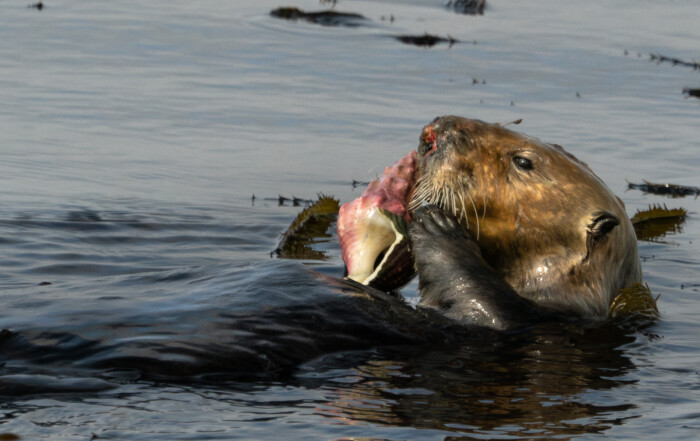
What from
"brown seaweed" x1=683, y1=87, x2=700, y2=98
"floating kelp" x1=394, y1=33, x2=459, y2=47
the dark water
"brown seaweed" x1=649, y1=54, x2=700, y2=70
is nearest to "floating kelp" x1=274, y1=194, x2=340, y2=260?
the dark water

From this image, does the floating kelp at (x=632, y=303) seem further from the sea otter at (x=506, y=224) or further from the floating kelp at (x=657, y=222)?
the floating kelp at (x=657, y=222)

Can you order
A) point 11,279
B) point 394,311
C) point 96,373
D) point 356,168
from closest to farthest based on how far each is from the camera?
point 96,373, point 394,311, point 11,279, point 356,168

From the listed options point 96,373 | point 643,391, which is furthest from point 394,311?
point 96,373

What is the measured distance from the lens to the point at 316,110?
392 inches

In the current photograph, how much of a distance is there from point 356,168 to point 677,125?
137 inches

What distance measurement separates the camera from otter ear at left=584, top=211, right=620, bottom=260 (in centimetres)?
449

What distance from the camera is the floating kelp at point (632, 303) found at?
15.6 feet

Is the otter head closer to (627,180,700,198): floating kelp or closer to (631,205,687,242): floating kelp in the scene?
(631,205,687,242): floating kelp

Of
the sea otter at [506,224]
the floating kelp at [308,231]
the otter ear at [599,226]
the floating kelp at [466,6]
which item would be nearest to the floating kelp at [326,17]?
the floating kelp at [466,6]

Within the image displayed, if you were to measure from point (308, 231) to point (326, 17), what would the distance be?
28.5 ft

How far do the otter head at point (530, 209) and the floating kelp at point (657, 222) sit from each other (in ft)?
7.65

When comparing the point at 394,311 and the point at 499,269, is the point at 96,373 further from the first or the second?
the point at 499,269

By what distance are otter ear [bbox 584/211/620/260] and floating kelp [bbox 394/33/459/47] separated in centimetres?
913

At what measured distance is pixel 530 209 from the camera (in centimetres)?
467
